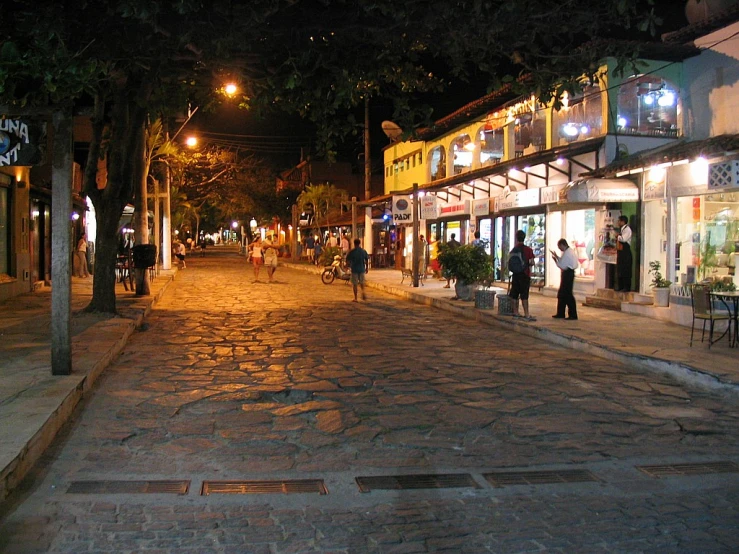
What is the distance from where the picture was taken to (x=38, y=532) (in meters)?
4.61

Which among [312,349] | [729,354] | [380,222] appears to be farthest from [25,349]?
[380,222]

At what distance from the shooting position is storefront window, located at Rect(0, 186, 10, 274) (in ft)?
62.6

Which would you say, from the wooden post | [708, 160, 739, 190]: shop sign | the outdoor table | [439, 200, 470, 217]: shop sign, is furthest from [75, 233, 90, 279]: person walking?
the outdoor table

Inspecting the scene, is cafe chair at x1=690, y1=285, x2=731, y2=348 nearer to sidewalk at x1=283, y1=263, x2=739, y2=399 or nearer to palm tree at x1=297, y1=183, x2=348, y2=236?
sidewalk at x1=283, y1=263, x2=739, y2=399

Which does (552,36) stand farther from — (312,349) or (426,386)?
(312,349)

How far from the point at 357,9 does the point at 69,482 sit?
6.75 m

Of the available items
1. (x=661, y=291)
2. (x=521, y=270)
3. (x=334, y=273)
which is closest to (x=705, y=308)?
(x=661, y=291)

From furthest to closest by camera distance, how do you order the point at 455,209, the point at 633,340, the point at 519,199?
the point at 455,209, the point at 519,199, the point at 633,340

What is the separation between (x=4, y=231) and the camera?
1927 cm

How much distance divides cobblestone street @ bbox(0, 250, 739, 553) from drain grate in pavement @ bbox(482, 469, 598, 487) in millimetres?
92

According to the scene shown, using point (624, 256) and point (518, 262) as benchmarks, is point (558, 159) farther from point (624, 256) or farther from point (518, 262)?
point (518, 262)

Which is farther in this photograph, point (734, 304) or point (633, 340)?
point (633, 340)

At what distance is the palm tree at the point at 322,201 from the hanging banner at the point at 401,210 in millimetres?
24273

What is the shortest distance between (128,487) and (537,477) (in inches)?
126
